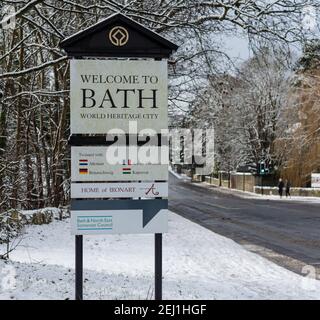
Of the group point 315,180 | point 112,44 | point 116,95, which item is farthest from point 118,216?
point 315,180

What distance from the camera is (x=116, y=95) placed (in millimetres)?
5926

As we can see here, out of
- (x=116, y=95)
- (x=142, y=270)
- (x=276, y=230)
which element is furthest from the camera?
(x=276, y=230)

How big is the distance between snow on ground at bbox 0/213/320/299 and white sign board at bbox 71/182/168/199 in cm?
133

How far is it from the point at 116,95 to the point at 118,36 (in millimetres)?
633

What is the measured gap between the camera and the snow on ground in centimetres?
705

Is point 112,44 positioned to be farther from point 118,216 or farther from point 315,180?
point 315,180

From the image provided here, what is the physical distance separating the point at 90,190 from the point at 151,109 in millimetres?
1091

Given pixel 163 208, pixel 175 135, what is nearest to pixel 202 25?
pixel 163 208

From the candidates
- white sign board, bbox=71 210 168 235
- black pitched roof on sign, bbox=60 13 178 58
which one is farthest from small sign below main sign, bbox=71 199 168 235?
black pitched roof on sign, bbox=60 13 178 58

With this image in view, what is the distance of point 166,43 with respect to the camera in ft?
19.4

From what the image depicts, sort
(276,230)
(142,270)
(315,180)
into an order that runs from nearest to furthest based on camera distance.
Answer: (142,270) < (276,230) < (315,180)

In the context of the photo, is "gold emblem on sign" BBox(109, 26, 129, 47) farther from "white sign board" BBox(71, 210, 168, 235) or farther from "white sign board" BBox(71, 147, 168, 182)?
"white sign board" BBox(71, 210, 168, 235)

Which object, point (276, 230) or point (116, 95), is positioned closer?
point (116, 95)
